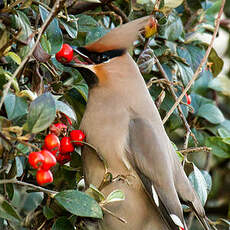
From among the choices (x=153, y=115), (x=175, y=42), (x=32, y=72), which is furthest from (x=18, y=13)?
(x=175, y=42)

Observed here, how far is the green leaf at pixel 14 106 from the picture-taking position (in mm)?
1561

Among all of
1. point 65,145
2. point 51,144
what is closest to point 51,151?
point 51,144

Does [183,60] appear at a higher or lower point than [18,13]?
lower

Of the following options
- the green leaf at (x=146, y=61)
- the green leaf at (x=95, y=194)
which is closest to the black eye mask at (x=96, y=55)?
the green leaf at (x=146, y=61)

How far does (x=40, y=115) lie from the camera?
1.49 meters

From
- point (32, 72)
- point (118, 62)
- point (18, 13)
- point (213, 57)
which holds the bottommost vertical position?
point (213, 57)

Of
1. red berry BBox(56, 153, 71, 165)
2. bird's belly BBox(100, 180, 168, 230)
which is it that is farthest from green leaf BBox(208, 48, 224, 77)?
red berry BBox(56, 153, 71, 165)

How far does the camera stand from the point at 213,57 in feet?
9.79

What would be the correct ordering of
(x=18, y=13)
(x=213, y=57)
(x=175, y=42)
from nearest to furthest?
(x=18, y=13) < (x=175, y=42) < (x=213, y=57)

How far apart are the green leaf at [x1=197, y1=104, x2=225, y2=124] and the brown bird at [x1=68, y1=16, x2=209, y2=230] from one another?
640mm

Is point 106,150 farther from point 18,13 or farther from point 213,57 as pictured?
point 213,57

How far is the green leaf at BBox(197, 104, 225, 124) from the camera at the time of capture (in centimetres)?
287

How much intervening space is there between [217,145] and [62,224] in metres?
1.16

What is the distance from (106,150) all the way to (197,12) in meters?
1.18
